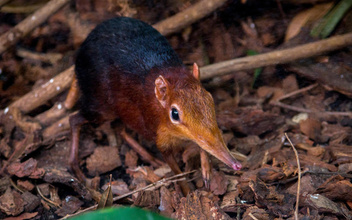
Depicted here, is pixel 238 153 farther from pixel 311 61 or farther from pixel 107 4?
pixel 107 4

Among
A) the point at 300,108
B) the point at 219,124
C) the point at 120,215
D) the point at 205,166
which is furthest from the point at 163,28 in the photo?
the point at 120,215

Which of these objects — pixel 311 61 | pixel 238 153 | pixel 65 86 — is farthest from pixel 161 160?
pixel 311 61

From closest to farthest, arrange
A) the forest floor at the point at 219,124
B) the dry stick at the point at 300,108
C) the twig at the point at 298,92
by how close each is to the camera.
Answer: the forest floor at the point at 219,124
the dry stick at the point at 300,108
the twig at the point at 298,92

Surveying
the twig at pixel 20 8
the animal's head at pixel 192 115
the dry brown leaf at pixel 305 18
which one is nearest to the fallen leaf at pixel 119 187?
the animal's head at pixel 192 115

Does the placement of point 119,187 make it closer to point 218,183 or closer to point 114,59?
point 218,183

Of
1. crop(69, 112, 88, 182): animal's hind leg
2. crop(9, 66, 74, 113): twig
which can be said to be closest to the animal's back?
crop(69, 112, 88, 182): animal's hind leg

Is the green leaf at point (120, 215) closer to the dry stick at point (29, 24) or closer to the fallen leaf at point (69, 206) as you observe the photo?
the fallen leaf at point (69, 206)

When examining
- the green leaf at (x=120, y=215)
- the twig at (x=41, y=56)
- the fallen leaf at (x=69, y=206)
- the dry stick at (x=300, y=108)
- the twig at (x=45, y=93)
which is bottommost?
the dry stick at (x=300, y=108)
